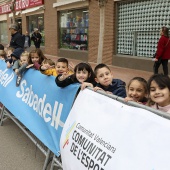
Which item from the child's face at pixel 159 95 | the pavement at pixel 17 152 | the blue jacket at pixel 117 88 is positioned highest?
the child's face at pixel 159 95

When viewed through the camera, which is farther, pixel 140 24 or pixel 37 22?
pixel 37 22

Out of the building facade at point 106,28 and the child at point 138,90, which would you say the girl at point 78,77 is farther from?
the building facade at point 106,28

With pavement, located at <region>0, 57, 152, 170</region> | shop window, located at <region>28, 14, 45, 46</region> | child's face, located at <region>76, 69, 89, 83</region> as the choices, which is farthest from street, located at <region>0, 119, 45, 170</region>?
shop window, located at <region>28, 14, 45, 46</region>

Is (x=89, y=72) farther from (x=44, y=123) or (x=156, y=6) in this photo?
(x=156, y=6)

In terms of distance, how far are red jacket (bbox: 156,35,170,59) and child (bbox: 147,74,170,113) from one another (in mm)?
6595

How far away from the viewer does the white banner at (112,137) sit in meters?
1.67

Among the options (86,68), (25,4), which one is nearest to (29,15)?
(25,4)

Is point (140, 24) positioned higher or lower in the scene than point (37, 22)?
lower

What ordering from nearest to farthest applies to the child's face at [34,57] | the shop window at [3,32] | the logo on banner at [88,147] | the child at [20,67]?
the logo on banner at [88,147] → the child at [20,67] → the child's face at [34,57] → the shop window at [3,32]

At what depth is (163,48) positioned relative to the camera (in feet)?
28.6

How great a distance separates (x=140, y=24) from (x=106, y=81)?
900 centimetres

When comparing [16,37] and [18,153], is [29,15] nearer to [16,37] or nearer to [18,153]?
[16,37]

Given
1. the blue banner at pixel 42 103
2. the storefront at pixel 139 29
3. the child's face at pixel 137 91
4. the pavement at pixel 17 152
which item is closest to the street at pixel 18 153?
the pavement at pixel 17 152

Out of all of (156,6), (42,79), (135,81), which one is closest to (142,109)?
(135,81)
